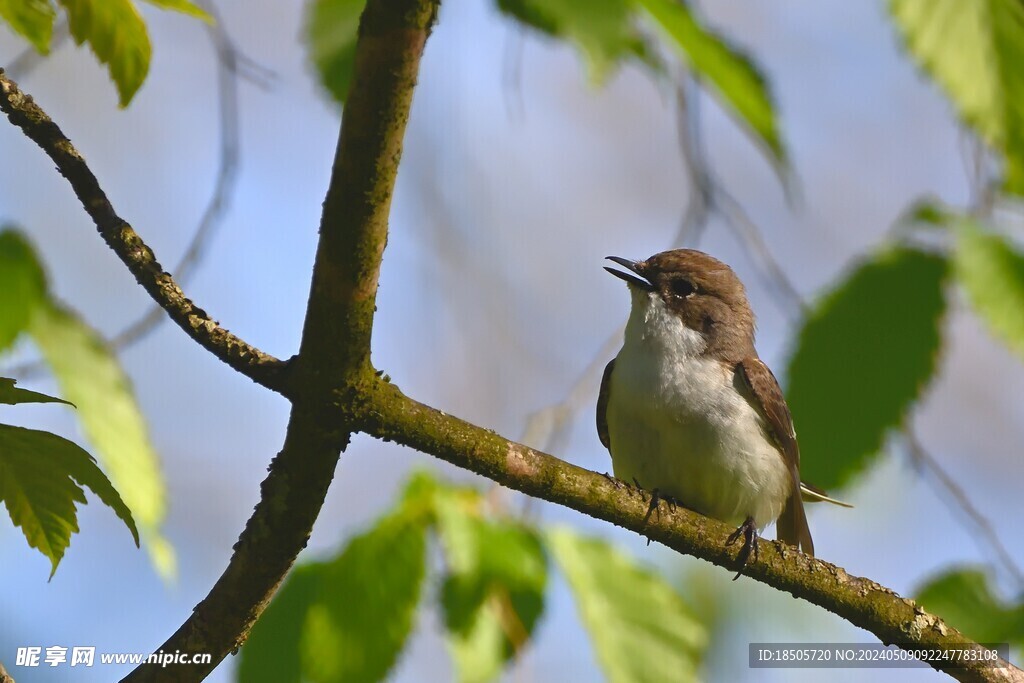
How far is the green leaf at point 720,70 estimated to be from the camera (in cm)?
276

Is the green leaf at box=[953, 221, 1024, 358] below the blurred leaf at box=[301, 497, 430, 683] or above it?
above

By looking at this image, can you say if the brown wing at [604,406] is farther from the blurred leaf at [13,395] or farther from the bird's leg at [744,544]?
the blurred leaf at [13,395]

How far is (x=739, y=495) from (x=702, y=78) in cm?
236

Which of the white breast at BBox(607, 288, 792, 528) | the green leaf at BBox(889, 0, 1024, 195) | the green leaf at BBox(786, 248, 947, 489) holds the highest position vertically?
the white breast at BBox(607, 288, 792, 528)

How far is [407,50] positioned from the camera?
6.17ft

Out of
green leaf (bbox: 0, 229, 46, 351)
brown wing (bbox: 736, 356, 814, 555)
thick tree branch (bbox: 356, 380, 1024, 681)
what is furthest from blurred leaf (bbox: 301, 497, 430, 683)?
brown wing (bbox: 736, 356, 814, 555)

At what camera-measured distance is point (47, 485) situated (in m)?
1.99

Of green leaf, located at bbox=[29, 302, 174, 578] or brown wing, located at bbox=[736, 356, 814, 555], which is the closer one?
green leaf, located at bbox=[29, 302, 174, 578]

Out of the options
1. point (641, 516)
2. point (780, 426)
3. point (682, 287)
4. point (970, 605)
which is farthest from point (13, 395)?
point (682, 287)

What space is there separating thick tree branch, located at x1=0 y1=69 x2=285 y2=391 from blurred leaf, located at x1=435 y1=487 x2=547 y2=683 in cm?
159

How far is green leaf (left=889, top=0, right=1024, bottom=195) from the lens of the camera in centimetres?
253

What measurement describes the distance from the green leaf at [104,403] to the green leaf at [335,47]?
118 cm

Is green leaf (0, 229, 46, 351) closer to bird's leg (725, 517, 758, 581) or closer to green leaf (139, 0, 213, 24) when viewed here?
green leaf (139, 0, 213, 24)

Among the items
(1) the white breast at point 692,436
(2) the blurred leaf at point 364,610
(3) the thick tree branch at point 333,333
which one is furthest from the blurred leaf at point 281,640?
(1) the white breast at point 692,436
